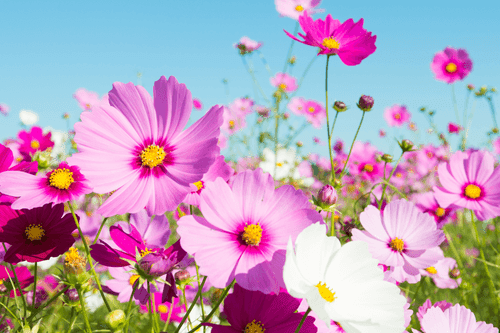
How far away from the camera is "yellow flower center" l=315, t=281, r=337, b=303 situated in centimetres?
40

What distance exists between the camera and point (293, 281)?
1.16ft

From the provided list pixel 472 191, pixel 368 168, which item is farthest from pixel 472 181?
pixel 368 168

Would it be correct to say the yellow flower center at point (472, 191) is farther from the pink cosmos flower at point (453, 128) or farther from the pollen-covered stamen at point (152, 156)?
the pink cosmos flower at point (453, 128)

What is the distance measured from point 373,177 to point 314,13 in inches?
39.7

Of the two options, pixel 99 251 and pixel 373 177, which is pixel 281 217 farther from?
pixel 373 177

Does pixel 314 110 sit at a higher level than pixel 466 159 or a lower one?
higher

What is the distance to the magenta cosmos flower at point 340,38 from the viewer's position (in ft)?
2.34

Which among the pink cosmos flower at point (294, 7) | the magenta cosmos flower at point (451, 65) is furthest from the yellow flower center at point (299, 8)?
the magenta cosmos flower at point (451, 65)

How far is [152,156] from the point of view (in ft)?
1.55

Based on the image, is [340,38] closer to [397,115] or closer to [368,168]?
[368,168]

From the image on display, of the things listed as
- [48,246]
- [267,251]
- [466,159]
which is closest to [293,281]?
[267,251]

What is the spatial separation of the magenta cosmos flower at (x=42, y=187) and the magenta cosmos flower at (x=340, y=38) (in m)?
0.50

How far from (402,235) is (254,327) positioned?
41 cm

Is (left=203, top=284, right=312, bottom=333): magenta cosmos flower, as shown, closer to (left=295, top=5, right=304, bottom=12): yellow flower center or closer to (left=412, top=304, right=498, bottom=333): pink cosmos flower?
(left=412, top=304, right=498, bottom=333): pink cosmos flower
